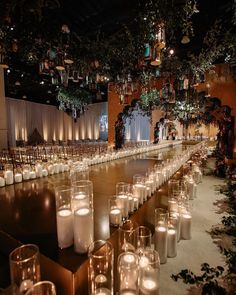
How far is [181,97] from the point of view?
661 cm

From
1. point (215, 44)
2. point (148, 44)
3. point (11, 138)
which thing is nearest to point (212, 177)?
point (215, 44)

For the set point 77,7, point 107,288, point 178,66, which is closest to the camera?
point 107,288

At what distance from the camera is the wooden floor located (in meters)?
1.05

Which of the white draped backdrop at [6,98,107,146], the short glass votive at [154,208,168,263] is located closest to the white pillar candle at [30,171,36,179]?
the short glass votive at [154,208,168,263]

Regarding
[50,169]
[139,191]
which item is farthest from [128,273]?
[50,169]

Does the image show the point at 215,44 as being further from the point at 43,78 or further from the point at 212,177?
the point at 43,78

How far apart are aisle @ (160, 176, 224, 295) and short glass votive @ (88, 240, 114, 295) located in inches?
35.0

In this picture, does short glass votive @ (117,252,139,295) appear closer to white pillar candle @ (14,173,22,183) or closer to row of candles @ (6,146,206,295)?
row of candles @ (6,146,206,295)

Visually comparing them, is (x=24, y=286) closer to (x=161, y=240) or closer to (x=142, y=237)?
(x=142, y=237)

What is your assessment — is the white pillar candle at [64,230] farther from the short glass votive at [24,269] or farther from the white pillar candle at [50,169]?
the white pillar candle at [50,169]

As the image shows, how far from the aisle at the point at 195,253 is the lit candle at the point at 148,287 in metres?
0.53

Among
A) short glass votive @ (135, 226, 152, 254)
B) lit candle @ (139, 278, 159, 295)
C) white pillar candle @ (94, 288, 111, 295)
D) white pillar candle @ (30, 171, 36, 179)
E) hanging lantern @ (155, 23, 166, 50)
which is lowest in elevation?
lit candle @ (139, 278, 159, 295)

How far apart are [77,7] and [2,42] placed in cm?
145

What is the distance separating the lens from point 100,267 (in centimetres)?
108
